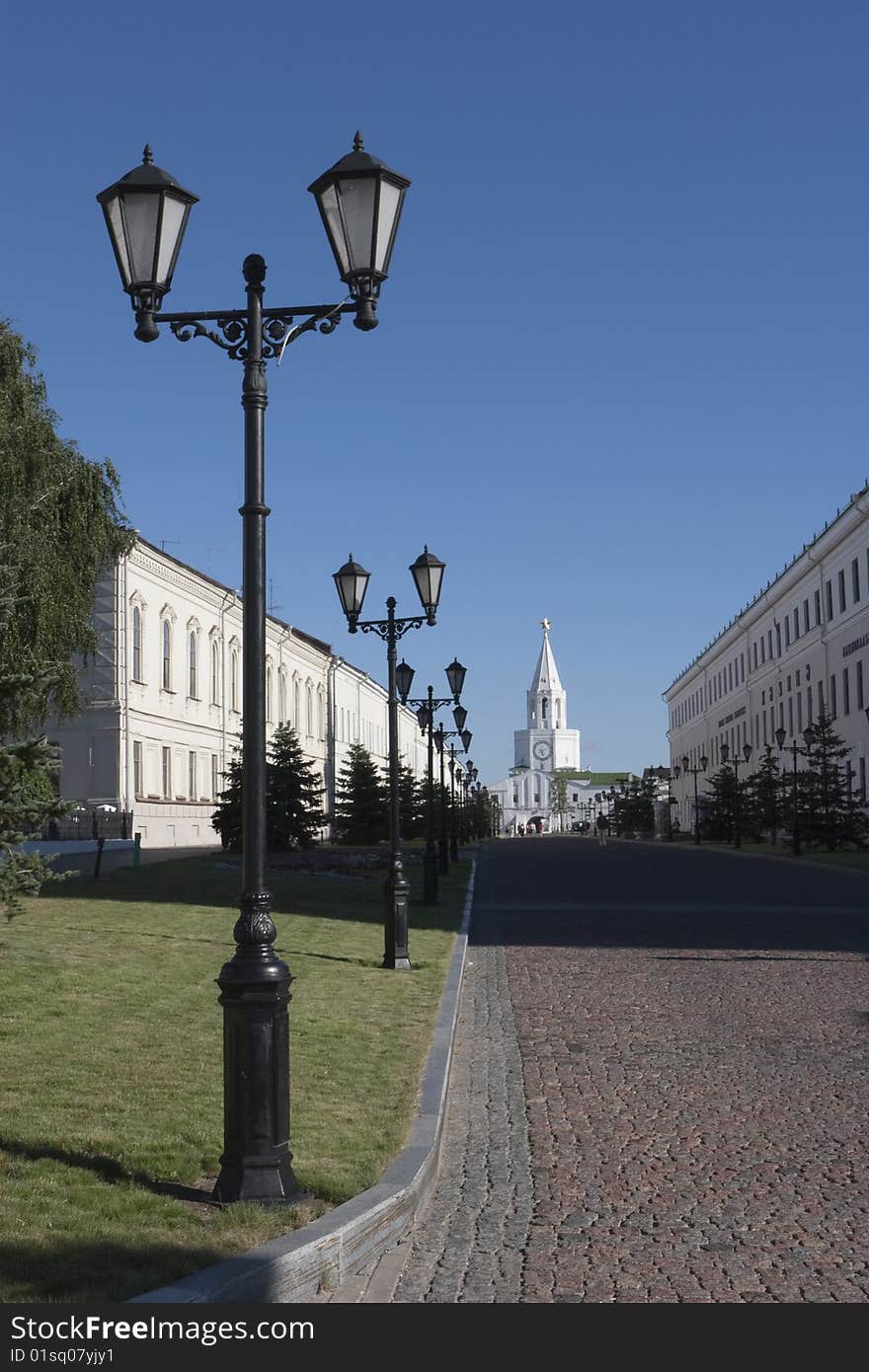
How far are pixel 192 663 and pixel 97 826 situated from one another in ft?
35.8

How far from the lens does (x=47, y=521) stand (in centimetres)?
2438

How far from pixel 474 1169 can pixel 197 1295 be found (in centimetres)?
267

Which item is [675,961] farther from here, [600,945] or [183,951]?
[183,951]

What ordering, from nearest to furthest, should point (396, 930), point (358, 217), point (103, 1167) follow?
point (103, 1167), point (358, 217), point (396, 930)

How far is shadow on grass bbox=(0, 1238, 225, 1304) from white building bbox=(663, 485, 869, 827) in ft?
169

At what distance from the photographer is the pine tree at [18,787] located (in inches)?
406

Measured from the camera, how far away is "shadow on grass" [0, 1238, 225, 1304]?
15.0ft

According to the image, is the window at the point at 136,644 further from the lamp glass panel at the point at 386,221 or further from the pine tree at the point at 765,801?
the lamp glass panel at the point at 386,221

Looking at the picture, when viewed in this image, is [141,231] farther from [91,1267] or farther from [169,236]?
[91,1267]

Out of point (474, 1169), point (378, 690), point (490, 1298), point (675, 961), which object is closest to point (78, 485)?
point (675, 961)

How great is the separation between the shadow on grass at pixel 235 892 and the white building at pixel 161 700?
7.28m

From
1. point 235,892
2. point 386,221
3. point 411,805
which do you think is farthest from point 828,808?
point 386,221

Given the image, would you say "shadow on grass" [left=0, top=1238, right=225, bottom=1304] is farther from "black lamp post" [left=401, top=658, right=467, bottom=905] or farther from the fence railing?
the fence railing

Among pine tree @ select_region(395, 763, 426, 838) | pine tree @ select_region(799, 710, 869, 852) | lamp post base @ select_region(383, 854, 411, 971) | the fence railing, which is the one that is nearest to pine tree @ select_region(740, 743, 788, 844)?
pine tree @ select_region(799, 710, 869, 852)
